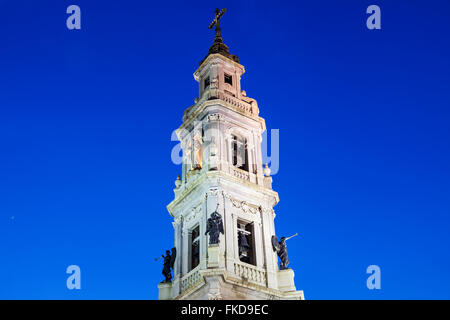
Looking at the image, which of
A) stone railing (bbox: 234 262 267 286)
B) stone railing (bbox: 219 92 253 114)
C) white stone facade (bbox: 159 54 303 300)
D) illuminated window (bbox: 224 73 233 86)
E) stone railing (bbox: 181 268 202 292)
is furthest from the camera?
illuminated window (bbox: 224 73 233 86)

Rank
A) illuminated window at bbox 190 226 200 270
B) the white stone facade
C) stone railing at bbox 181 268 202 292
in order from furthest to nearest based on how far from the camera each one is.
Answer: illuminated window at bbox 190 226 200 270, stone railing at bbox 181 268 202 292, the white stone facade

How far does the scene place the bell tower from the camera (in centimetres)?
3400

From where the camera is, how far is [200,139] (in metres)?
41.9

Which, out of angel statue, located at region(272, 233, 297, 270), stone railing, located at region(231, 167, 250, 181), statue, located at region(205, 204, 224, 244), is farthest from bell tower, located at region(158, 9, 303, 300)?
angel statue, located at region(272, 233, 297, 270)

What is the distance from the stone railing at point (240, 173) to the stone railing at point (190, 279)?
23.5ft

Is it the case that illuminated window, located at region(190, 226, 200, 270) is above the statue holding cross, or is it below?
below

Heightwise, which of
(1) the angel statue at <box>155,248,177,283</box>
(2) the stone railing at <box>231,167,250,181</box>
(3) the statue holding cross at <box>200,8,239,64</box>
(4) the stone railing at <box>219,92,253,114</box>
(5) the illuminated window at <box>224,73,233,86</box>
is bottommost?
(1) the angel statue at <box>155,248,177,283</box>

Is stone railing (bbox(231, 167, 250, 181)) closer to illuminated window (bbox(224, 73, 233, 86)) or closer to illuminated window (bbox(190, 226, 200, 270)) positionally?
illuminated window (bbox(190, 226, 200, 270))

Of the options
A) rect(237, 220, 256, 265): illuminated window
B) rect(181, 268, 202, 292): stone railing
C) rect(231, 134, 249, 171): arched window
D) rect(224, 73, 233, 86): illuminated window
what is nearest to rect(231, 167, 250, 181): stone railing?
rect(231, 134, 249, 171): arched window

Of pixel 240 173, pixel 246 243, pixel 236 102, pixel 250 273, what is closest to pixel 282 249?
pixel 246 243

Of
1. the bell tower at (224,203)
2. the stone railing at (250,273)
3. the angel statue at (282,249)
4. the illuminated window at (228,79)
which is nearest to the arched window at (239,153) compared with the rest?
the bell tower at (224,203)

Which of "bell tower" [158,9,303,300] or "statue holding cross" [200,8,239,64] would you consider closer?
"bell tower" [158,9,303,300]
